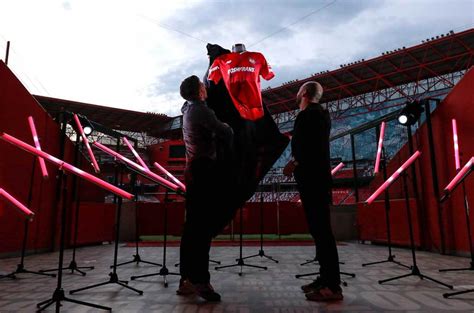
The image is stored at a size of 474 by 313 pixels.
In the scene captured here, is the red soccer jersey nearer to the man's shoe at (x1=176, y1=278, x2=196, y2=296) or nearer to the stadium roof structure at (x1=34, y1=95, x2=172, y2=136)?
the man's shoe at (x1=176, y1=278, x2=196, y2=296)

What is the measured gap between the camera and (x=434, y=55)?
20562 mm

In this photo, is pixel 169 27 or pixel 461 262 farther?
pixel 169 27

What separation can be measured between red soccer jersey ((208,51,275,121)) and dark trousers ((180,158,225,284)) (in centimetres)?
72

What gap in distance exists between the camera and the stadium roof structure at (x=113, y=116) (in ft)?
95.8

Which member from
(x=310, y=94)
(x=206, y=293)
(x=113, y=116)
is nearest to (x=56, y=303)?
(x=206, y=293)

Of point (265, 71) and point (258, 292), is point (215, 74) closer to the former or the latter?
point (265, 71)

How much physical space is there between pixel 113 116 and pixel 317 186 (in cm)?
3296

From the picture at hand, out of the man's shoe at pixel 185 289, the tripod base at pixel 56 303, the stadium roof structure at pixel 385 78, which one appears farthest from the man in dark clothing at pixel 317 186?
the stadium roof structure at pixel 385 78

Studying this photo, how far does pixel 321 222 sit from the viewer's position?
260cm

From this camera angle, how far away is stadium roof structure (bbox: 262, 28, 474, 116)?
777 inches

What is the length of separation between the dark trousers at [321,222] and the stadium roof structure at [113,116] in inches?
1158

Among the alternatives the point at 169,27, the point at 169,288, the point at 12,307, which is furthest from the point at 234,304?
the point at 169,27

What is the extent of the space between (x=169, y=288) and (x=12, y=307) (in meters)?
1.21

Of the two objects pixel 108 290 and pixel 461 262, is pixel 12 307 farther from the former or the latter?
pixel 461 262
